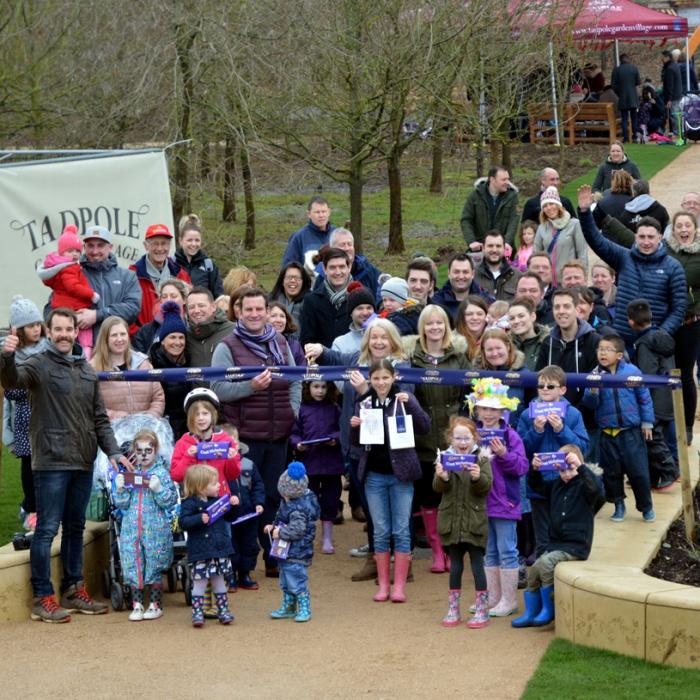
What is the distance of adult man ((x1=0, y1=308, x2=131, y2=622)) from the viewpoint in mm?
10016

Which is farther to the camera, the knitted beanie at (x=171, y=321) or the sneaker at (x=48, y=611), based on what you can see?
the knitted beanie at (x=171, y=321)

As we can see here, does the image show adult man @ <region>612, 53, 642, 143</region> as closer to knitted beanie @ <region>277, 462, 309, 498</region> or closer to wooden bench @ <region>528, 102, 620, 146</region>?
wooden bench @ <region>528, 102, 620, 146</region>

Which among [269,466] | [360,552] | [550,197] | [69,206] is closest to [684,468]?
[360,552]

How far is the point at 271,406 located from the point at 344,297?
161 centimetres

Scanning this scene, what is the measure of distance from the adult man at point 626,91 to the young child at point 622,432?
72.7ft

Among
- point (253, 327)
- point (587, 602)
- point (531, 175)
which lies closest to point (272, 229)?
point (531, 175)

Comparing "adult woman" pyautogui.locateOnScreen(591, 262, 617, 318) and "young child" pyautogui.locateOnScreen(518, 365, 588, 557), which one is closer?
"young child" pyautogui.locateOnScreen(518, 365, 588, 557)

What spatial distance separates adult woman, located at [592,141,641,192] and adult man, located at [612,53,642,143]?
1344 cm

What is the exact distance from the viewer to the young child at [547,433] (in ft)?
32.6

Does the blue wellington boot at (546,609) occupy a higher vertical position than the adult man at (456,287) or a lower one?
lower

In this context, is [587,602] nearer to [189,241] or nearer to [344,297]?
[344,297]

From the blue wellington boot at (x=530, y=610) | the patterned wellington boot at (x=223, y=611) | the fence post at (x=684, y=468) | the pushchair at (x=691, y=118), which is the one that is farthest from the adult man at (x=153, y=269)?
the pushchair at (x=691, y=118)

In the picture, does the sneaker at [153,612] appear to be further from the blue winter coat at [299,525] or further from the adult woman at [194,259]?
the adult woman at [194,259]

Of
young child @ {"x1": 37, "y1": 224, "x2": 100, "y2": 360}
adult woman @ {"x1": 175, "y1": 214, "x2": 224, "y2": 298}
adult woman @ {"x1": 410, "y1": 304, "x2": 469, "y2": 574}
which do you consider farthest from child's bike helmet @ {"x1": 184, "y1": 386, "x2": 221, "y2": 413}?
adult woman @ {"x1": 175, "y1": 214, "x2": 224, "y2": 298}
